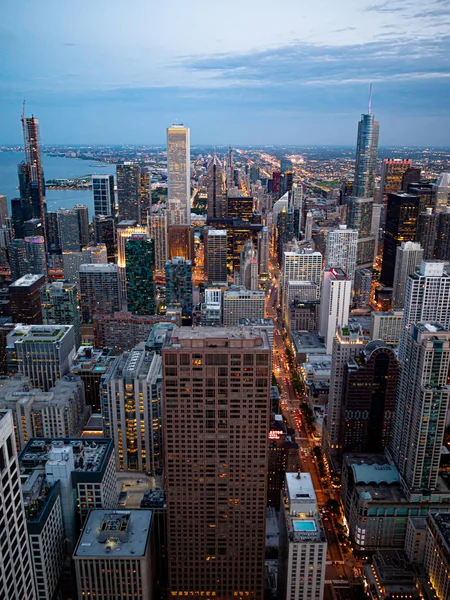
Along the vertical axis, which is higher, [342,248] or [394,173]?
[394,173]

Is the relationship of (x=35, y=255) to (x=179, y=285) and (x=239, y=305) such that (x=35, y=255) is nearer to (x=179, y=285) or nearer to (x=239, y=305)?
(x=179, y=285)

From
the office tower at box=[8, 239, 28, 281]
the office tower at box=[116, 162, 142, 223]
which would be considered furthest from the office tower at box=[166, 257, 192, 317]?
the office tower at box=[116, 162, 142, 223]

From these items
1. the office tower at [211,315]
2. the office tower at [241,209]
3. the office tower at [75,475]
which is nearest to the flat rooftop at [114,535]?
the office tower at [75,475]

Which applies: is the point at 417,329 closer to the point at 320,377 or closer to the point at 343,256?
the point at 320,377

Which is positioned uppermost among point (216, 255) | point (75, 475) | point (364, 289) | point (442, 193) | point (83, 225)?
point (442, 193)

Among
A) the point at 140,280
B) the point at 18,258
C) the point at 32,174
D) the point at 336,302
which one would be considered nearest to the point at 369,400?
the point at 336,302

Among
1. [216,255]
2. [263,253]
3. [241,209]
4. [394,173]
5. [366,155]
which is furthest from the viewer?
[241,209]

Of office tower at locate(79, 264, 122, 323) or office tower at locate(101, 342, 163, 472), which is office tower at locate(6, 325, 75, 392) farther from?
office tower at locate(79, 264, 122, 323)
